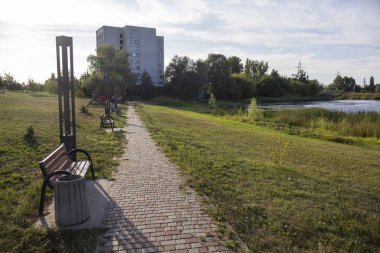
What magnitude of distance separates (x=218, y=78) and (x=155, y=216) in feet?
220

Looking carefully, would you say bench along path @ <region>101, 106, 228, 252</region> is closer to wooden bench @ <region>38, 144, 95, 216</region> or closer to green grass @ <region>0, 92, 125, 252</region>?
green grass @ <region>0, 92, 125, 252</region>

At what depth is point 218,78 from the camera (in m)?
70.2

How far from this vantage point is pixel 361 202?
5.95 m

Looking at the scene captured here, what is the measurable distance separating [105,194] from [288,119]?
23.4 m

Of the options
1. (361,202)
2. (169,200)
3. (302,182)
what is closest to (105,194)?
(169,200)

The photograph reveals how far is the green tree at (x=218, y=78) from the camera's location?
69.9 m

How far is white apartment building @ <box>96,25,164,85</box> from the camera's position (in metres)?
87.1

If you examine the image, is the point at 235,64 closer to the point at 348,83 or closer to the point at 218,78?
the point at 218,78

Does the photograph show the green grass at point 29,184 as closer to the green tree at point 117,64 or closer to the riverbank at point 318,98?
the green tree at point 117,64

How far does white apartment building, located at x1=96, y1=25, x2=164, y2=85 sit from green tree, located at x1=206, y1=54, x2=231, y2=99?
21.5 meters

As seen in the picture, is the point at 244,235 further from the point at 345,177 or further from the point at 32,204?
the point at 345,177

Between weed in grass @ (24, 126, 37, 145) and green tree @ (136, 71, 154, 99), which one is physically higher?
green tree @ (136, 71, 154, 99)

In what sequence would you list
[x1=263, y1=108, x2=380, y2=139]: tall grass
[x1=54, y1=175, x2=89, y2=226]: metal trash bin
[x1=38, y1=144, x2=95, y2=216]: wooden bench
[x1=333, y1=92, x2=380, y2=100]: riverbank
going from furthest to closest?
[x1=333, y1=92, x2=380, y2=100]: riverbank < [x1=263, y1=108, x2=380, y2=139]: tall grass < [x1=38, y1=144, x2=95, y2=216]: wooden bench < [x1=54, y1=175, x2=89, y2=226]: metal trash bin

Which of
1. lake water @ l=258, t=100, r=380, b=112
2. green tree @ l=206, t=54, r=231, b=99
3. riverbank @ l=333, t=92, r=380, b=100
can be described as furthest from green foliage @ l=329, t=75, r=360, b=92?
green tree @ l=206, t=54, r=231, b=99
